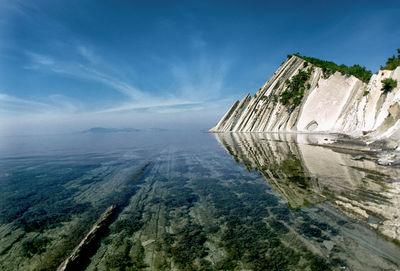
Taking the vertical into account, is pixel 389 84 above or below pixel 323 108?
above

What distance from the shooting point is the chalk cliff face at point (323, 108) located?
23.3 metres

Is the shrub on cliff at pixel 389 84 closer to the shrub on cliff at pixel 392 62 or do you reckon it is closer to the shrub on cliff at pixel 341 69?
the shrub on cliff at pixel 392 62

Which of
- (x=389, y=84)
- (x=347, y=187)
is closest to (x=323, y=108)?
(x=389, y=84)

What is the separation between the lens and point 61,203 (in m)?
9.12

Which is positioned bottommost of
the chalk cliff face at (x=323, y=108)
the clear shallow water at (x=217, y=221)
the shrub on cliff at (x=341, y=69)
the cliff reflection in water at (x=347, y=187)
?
the clear shallow water at (x=217, y=221)

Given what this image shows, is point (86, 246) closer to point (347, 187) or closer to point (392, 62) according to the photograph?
point (347, 187)

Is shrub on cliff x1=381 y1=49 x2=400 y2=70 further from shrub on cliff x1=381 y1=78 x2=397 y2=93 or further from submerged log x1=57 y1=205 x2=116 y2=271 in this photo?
submerged log x1=57 y1=205 x2=116 y2=271

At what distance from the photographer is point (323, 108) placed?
41.4 metres

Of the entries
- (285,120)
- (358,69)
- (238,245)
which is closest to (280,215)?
(238,245)

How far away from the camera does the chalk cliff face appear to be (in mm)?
23316

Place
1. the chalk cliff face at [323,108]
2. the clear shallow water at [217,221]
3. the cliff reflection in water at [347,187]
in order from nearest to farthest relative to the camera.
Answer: the clear shallow water at [217,221] → the cliff reflection in water at [347,187] → the chalk cliff face at [323,108]

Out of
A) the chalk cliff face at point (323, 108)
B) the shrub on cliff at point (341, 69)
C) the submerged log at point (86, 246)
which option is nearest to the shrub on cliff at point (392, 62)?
the chalk cliff face at point (323, 108)

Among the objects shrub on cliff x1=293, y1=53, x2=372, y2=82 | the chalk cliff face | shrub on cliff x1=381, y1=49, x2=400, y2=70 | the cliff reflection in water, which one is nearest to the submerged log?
the cliff reflection in water

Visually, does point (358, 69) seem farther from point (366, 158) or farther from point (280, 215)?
point (280, 215)
